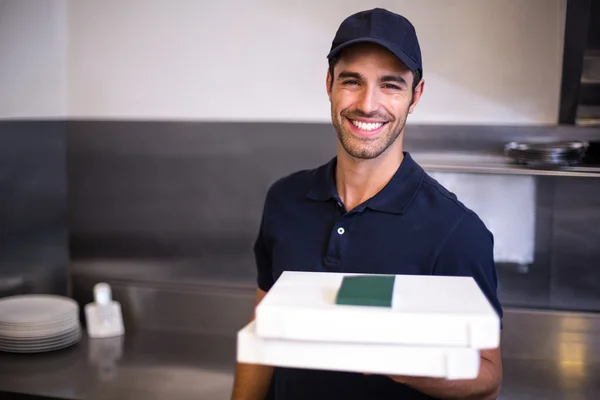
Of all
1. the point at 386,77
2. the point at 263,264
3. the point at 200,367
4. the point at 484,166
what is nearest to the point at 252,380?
the point at 263,264

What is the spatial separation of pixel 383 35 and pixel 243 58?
1.14 m

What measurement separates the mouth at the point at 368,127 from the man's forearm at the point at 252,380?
1.64 feet

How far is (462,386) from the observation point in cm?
121

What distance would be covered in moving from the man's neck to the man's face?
42mm

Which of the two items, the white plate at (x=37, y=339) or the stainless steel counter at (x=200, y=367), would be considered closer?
the stainless steel counter at (x=200, y=367)

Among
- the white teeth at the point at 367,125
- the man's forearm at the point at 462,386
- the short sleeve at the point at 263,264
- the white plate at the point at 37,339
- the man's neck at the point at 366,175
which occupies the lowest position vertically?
the white plate at the point at 37,339

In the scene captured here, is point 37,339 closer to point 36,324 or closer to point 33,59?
point 36,324

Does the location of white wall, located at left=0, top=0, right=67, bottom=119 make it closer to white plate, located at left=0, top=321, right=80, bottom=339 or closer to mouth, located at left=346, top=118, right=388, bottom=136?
white plate, located at left=0, top=321, right=80, bottom=339

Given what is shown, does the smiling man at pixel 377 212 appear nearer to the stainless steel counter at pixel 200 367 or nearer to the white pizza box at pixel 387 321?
the white pizza box at pixel 387 321

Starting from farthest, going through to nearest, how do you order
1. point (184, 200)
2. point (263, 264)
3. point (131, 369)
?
point (184, 200)
point (131, 369)
point (263, 264)

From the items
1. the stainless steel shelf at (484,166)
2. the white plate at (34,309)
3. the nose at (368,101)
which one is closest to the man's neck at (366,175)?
the nose at (368,101)

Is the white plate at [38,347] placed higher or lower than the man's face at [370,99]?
lower

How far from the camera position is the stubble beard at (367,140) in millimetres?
1412

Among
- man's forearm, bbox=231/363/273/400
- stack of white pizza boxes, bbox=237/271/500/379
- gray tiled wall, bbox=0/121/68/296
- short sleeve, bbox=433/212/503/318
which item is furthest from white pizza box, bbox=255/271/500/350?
gray tiled wall, bbox=0/121/68/296
